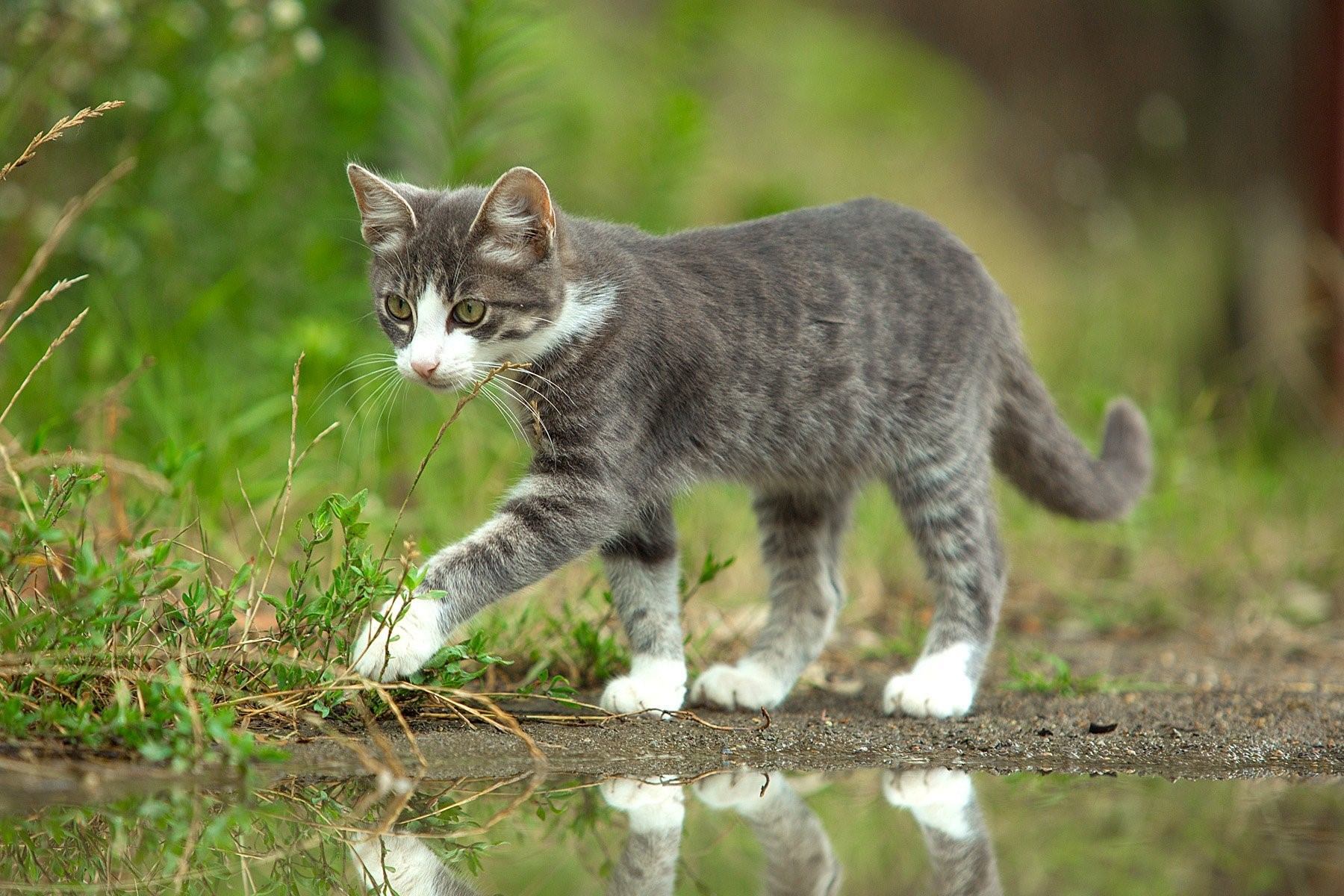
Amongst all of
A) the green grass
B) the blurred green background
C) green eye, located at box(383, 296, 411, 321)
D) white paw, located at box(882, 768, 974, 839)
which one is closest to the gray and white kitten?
green eye, located at box(383, 296, 411, 321)

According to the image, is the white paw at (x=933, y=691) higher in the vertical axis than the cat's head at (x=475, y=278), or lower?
lower

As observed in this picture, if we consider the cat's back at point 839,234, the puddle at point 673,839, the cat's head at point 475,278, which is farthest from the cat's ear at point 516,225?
the puddle at point 673,839

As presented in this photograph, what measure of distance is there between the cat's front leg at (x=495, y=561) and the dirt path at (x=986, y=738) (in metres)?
0.18

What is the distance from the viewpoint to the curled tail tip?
14.3 ft

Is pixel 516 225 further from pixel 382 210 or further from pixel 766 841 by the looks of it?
pixel 766 841

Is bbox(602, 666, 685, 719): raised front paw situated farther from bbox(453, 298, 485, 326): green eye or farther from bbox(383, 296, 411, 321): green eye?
bbox(383, 296, 411, 321): green eye

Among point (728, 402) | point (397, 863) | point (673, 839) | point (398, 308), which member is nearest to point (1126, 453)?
point (728, 402)

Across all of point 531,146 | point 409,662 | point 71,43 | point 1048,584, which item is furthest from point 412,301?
point 531,146

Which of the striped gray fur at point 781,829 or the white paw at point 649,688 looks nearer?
the striped gray fur at point 781,829

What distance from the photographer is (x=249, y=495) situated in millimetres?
4426

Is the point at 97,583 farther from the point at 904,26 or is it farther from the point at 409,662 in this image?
the point at 904,26

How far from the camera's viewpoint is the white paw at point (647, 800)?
2.50m

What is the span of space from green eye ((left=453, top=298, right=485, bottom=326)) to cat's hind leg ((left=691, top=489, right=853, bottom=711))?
1160 millimetres

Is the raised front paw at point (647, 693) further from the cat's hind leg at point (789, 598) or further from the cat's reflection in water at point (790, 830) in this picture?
the cat's reflection in water at point (790, 830)
